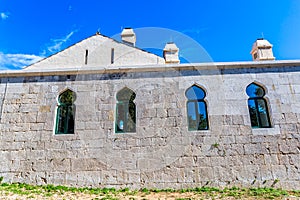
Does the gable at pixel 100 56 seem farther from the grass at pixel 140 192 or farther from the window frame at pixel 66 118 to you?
the grass at pixel 140 192

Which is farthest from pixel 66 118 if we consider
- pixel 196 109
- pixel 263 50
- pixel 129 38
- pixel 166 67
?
pixel 263 50

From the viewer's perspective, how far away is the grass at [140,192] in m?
5.92

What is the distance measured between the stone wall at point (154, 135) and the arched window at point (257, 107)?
0.64 feet

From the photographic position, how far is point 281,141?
705 centimetres

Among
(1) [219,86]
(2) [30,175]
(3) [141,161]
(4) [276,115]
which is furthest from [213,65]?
(2) [30,175]

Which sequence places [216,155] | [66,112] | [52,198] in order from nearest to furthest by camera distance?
1. [52,198]
2. [216,155]
3. [66,112]

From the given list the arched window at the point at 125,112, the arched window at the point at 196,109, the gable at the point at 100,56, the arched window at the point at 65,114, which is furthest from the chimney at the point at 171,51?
the arched window at the point at 65,114

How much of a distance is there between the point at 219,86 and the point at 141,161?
3.46 meters

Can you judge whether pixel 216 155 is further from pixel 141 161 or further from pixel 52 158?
pixel 52 158

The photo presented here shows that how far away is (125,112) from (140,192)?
2.46 meters

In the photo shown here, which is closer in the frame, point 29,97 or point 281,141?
point 281,141

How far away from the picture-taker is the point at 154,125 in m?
7.30

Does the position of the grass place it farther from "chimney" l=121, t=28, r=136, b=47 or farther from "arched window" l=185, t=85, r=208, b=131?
"chimney" l=121, t=28, r=136, b=47

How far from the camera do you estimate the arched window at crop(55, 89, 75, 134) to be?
7.48 meters
